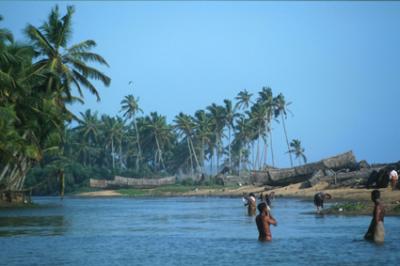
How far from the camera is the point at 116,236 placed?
84.5 ft

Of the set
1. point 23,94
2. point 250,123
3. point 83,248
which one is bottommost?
point 83,248

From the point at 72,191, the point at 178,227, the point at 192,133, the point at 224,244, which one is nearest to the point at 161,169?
the point at 192,133

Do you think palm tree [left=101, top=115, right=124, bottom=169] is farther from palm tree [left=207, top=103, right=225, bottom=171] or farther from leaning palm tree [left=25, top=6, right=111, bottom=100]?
leaning palm tree [left=25, top=6, right=111, bottom=100]

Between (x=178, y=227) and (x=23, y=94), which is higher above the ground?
(x=23, y=94)

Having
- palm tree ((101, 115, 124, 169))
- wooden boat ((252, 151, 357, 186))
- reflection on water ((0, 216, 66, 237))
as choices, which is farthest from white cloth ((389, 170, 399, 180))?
palm tree ((101, 115, 124, 169))

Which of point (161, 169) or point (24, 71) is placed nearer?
point (24, 71)

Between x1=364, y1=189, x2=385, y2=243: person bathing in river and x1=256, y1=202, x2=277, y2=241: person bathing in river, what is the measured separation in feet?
9.94

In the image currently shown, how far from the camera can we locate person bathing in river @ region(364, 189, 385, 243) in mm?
18531

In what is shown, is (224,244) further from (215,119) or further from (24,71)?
(215,119)

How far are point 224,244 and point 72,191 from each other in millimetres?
90492

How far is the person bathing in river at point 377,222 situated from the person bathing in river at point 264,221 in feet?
9.94

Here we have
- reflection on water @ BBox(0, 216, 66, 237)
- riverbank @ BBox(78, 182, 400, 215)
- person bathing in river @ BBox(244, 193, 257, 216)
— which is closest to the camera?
reflection on water @ BBox(0, 216, 66, 237)

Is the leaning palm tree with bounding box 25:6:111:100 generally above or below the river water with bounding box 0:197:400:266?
above

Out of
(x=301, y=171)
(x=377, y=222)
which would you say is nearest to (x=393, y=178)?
(x=377, y=222)
